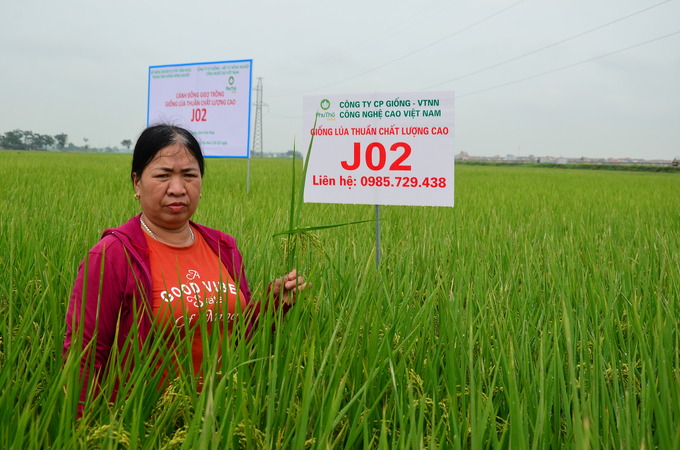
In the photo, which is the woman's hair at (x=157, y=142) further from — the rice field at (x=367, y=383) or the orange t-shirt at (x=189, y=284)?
the rice field at (x=367, y=383)

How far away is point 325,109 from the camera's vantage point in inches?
89.6

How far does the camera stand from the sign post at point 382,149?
2092 millimetres

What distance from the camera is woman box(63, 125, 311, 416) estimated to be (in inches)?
44.3

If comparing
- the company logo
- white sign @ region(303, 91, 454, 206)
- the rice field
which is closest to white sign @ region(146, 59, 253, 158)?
white sign @ region(303, 91, 454, 206)

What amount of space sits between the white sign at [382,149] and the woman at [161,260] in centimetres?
89

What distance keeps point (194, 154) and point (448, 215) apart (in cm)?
346

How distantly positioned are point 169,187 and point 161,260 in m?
0.20

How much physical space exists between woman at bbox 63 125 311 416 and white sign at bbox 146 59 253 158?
5235 millimetres

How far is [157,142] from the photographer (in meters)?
1.27

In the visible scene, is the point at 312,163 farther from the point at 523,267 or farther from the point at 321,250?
the point at 321,250

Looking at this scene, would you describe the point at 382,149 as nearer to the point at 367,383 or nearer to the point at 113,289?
the point at 113,289

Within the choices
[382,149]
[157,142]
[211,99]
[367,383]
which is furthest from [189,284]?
[211,99]

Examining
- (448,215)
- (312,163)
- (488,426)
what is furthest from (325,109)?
(448,215)

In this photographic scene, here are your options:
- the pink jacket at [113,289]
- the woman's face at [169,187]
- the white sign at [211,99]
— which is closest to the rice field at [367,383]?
the pink jacket at [113,289]
